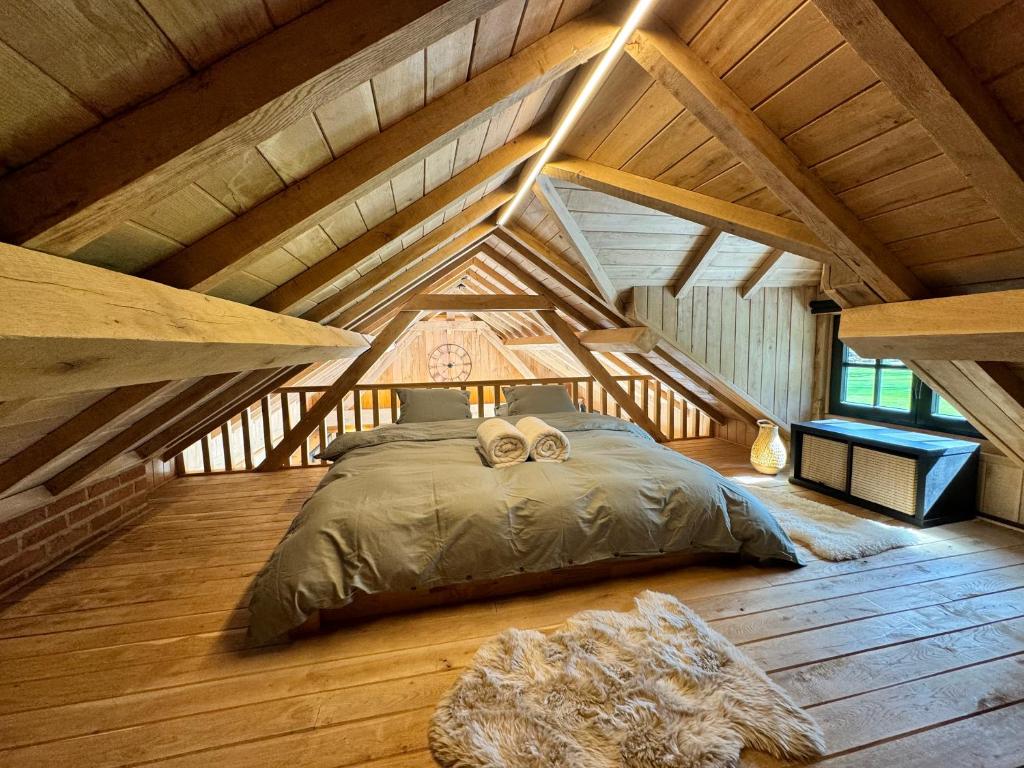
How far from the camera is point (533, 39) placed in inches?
45.7

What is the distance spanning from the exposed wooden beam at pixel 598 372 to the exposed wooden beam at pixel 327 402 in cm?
156

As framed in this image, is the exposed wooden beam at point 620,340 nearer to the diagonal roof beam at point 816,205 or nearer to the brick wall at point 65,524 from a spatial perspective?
the diagonal roof beam at point 816,205

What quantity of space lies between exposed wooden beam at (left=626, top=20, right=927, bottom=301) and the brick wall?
3270 millimetres

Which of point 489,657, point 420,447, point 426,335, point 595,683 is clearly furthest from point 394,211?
point 426,335

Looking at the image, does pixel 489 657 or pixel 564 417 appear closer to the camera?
pixel 489 657

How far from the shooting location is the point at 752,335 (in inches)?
138

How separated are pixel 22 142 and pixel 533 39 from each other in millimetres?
1106

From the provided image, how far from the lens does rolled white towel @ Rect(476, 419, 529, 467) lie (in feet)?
7.62

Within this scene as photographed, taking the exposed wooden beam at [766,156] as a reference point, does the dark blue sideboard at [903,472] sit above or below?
below

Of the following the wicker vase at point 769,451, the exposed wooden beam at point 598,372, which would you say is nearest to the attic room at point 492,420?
the wicker vase at point 769,451

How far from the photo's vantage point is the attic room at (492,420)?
2.03 feet

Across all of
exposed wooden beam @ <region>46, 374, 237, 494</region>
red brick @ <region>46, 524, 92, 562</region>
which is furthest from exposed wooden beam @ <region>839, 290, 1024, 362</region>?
red brick @ <region>46, 524, 92, 562</region>

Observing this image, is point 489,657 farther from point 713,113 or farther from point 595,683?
point 713,113

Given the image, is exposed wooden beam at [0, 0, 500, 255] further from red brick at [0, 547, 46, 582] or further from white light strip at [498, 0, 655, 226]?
red brick at [0, 547, 46, 582]
